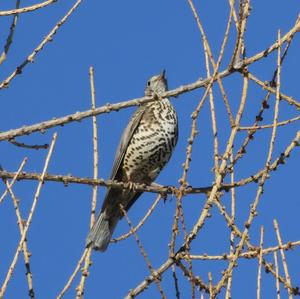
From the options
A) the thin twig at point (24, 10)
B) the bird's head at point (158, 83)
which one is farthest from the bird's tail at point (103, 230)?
the thin twig at point (24, 10)

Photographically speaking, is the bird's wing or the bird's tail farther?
the bird's wing

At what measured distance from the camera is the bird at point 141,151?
29.8 ft

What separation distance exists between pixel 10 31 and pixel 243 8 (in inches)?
51.2

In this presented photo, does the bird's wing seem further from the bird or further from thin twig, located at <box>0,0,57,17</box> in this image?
thin twig, located at <box>0,0,57,17</box>

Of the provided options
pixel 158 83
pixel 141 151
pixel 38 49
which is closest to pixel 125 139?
pixel 141 151

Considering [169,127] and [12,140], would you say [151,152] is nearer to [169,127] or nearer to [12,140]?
[169,127]

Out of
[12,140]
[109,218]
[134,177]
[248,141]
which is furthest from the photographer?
[134,177]

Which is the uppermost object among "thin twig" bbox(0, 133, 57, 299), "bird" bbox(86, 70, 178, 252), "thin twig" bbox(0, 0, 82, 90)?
"bird" bbox(86, 70, 178, 252)

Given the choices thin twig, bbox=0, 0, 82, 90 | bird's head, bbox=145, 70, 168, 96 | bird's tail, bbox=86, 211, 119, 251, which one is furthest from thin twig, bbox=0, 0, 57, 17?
bird's head, bbox=145, 70, 168, 96

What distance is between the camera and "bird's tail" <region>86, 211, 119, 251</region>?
8516 mm

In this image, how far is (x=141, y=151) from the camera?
31.1ft

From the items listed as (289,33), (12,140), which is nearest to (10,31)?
(12,140)

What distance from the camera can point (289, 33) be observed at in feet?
16.2

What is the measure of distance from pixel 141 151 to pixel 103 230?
1135mm
